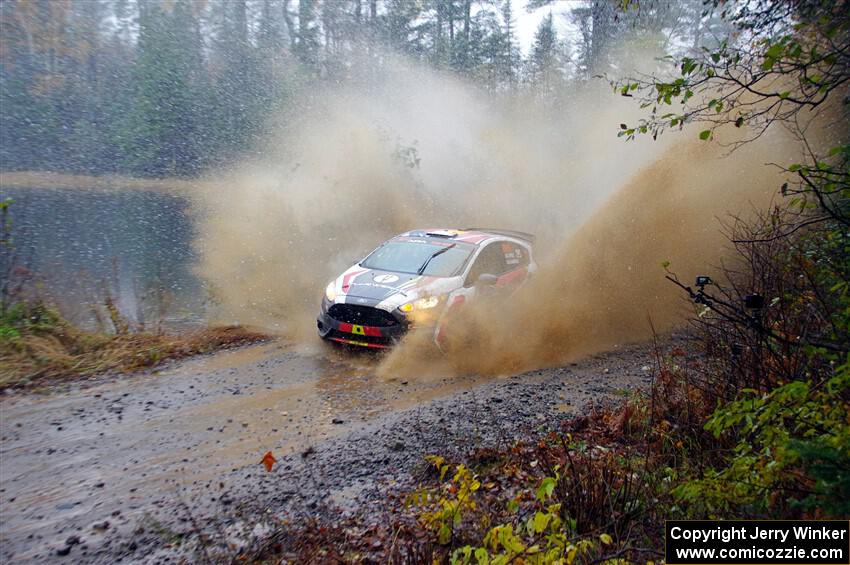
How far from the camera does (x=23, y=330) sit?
8.46 metres

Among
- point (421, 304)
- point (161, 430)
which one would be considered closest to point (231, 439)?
point (161, 430)

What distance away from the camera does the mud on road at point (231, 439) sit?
4457 mm

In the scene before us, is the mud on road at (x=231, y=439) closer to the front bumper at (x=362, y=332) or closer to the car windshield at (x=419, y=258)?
the front bumper at (x=362, y=332)

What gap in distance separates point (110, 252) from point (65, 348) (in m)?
10.8

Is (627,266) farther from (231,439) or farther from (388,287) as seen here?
(231,439)

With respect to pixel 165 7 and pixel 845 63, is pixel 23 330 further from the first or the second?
pixel 165 7

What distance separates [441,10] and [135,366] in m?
28.3

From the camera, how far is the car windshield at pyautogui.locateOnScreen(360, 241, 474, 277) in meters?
9.36

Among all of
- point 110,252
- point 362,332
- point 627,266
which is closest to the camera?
point 362,332

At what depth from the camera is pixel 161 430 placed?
632 cm

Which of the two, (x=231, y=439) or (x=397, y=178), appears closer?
(x=231, y=439)

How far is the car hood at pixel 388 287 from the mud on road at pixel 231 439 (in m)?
0.93

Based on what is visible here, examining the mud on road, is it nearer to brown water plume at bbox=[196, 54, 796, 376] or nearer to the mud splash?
brown water plume at bbox=[196, 54, 796, 376]

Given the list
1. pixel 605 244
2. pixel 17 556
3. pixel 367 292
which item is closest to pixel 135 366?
pixel 367 292
